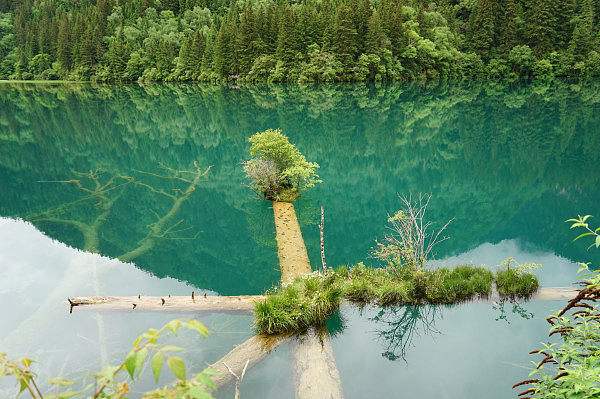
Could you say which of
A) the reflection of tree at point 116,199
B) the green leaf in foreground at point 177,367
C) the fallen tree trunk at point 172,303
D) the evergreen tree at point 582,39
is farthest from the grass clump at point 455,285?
the evergreen tree at point 582,39

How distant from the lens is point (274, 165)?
21625 millimetres

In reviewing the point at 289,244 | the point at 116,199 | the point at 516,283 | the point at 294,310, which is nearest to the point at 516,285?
the point at 516,283

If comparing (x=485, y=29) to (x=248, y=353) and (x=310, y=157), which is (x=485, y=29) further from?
(x=248, y=353)

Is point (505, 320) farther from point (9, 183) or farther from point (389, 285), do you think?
point (9, 183)

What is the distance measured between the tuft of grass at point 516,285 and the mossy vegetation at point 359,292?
0.31m

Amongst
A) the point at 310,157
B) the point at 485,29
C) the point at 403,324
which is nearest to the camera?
the point at 403,324

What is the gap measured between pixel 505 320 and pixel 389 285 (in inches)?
121

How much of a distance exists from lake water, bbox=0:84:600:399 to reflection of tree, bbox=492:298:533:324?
1.9 inches

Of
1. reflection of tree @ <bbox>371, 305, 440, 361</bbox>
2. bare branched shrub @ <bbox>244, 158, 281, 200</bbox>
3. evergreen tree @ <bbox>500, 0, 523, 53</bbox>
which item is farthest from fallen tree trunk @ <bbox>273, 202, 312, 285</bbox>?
evergreen tree @ <bbox>500, 0, 523, 53</bbox>

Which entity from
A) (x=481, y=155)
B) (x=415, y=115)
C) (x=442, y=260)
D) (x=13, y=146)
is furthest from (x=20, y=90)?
(x=442, y=260)

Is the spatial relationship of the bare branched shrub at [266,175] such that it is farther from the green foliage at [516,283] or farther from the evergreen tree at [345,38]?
the evergreen tree at [345,38]

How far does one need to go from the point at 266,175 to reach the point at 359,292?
32.0ft

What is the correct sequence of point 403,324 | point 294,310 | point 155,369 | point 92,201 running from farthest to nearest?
point 92,201
point 403,324
point 294,310
point 155,369

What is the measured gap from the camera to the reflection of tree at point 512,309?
41.7 ft
